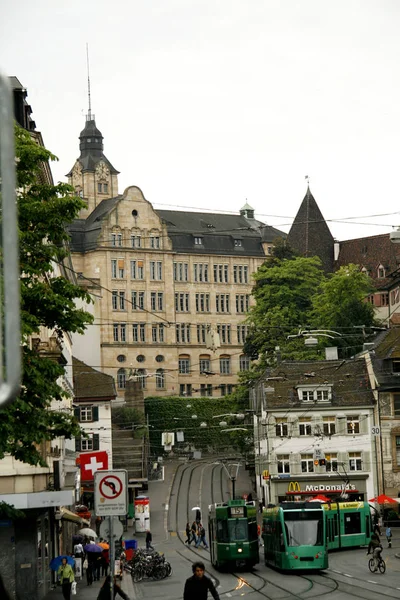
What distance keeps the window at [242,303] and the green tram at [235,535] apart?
104232mm

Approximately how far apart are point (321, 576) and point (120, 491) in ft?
74.8

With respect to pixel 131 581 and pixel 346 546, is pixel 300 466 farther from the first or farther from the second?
pixel 131 581

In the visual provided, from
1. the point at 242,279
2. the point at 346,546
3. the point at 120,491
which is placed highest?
the point at 242,279

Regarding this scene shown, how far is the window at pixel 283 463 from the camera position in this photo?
79438mm

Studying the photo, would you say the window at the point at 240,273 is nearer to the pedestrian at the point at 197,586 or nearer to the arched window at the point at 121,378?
the arched window at the point at 121,378

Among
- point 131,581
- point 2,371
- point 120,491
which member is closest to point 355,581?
point 131,581

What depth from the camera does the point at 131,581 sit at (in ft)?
139

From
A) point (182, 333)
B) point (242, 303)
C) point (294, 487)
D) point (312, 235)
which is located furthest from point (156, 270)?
point (294, 487)

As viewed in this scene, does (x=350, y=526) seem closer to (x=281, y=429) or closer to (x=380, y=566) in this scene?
(x=380, y=566)

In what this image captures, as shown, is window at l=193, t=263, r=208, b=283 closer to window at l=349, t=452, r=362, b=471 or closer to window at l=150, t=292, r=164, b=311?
window at l=150, t=292, r=164, b=311

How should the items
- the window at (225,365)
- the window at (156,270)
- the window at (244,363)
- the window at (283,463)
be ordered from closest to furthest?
the window at (283,463), the window at (156,270), the window at (225,365), the window at (244,363)

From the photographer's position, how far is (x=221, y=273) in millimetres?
149750

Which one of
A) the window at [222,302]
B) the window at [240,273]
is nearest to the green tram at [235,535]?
the window at [222,302]

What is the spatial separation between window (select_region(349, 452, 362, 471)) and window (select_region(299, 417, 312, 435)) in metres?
3.06
